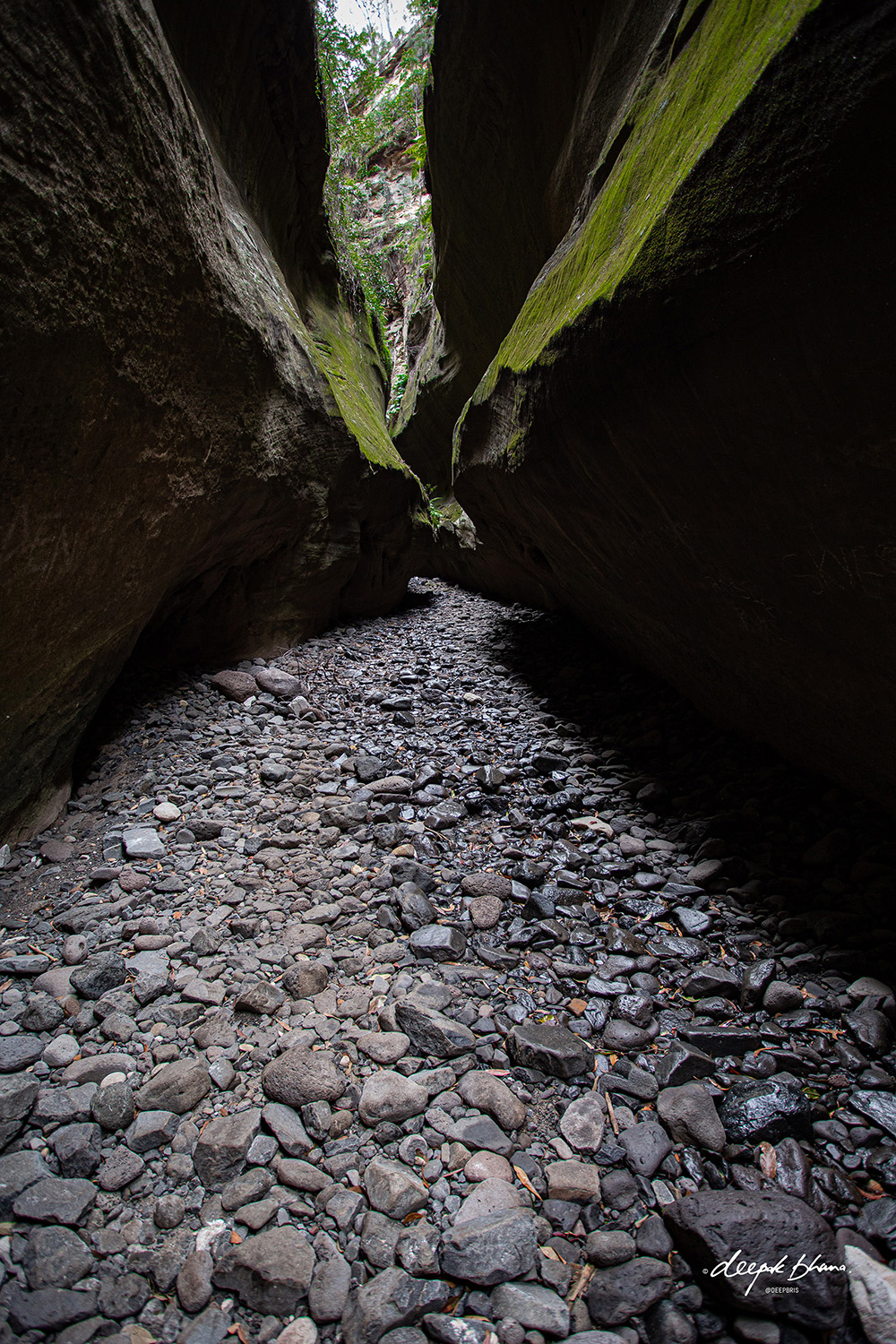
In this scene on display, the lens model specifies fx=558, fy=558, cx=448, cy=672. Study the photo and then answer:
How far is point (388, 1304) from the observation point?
1308mm

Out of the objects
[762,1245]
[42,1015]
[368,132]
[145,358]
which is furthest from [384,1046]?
[368,132]

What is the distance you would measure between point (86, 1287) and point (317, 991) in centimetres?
101

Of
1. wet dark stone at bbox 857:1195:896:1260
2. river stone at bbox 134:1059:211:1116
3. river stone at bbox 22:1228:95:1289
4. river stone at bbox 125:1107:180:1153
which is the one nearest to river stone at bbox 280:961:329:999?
river stone at bbox 134:1059:211:1116

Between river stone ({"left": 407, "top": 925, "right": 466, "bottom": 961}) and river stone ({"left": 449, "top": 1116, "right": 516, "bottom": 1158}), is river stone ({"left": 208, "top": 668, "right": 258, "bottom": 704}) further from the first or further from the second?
river stone ({"left": 449, "top": 1116, "right": 516, "bottom": 1158})

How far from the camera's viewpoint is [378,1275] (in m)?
1.37

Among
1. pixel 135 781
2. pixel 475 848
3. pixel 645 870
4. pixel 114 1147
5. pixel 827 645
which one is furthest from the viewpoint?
pixel 135 781

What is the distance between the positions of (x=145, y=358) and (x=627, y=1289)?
14.4 ft

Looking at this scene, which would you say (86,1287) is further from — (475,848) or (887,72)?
(887,72)

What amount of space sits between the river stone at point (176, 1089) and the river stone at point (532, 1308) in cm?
106

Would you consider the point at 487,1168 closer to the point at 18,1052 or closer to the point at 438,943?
the point at 438,943

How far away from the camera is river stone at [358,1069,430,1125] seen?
1765mm

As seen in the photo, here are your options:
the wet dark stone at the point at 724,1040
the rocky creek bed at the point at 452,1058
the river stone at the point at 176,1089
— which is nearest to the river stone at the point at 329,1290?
the rocky creek bed at the point at 452,1058

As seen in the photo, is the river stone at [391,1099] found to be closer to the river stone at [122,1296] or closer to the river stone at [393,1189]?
the river stone at [393,1189]

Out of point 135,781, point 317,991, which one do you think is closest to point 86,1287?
point 317,991
